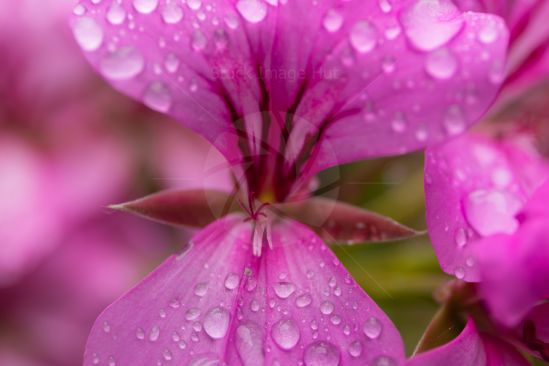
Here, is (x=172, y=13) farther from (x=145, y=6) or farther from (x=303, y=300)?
(x=303, y=300)

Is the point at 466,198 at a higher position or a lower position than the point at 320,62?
lower

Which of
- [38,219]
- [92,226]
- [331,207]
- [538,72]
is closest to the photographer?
[331,207]

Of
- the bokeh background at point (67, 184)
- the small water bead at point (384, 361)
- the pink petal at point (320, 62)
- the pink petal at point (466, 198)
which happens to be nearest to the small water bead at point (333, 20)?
the pink petal at point (320, 62)

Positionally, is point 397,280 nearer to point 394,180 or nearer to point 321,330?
point 394,180

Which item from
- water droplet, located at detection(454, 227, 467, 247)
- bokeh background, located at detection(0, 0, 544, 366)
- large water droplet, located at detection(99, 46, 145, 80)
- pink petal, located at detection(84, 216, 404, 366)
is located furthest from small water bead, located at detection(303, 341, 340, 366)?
bokeh background, located at detection(0, 0, 544, 366)

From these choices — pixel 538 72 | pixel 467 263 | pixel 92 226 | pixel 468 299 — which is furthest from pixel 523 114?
pixel 92 226

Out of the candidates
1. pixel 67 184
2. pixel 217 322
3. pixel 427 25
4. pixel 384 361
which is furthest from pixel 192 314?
pixel 67 184

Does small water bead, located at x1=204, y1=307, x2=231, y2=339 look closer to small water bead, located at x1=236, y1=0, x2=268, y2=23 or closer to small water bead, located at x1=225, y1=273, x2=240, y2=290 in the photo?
small water bead, located at x1=225, y1=273, x2=240, y2=290
